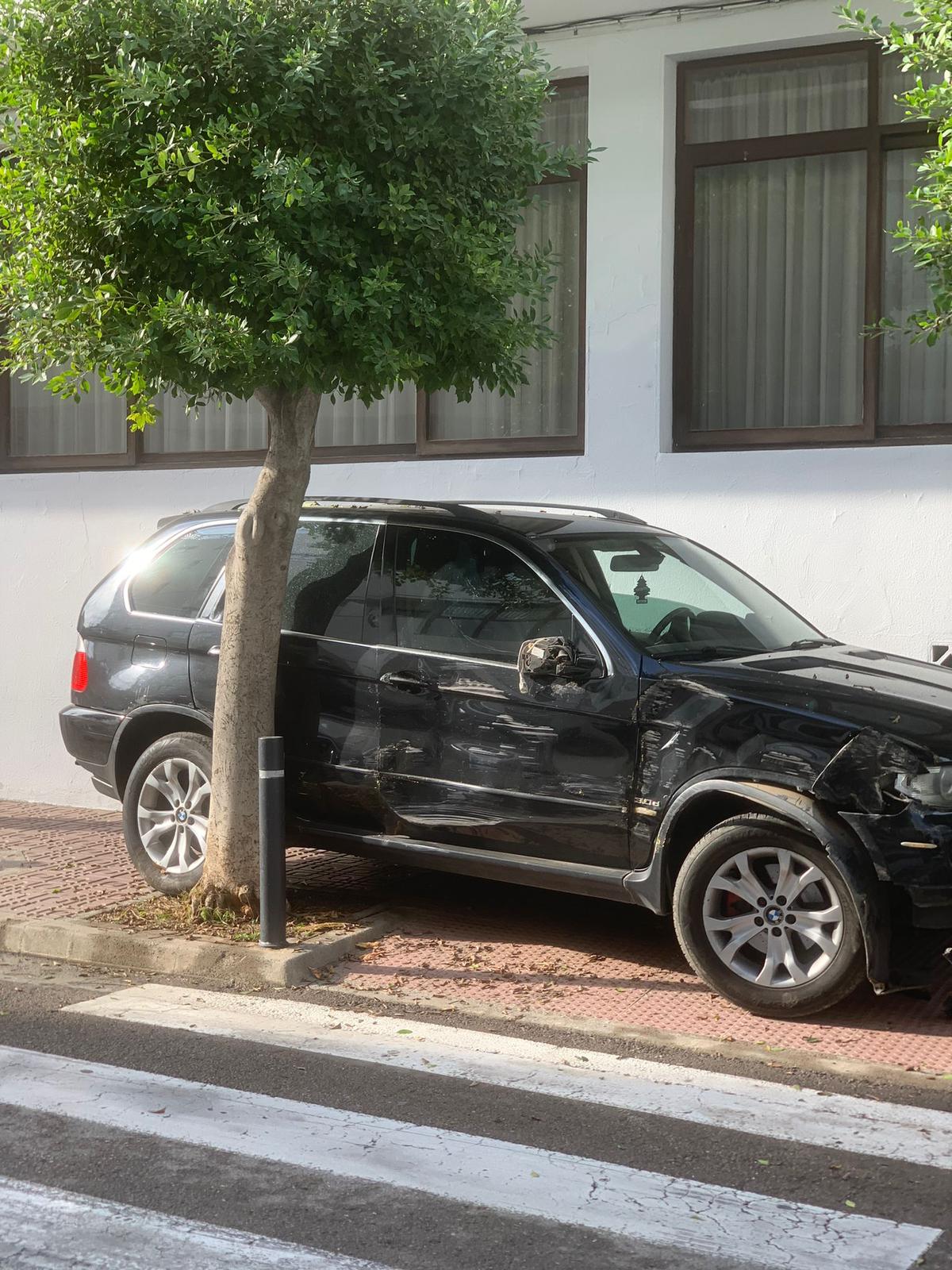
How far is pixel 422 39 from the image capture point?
6.86 meters

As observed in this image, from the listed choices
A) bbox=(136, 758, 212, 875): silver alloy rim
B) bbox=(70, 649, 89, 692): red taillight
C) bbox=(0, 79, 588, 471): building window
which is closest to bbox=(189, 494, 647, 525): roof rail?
bbox=(70, 649, 89, 692): red taillight

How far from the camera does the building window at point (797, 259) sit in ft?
31.8

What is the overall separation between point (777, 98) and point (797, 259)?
1044 millimetres

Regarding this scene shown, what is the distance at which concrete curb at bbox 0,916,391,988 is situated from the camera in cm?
659

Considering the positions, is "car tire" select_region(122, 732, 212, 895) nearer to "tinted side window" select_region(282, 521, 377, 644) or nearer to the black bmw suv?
the black bmw suv

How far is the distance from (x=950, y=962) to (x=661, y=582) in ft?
6.98

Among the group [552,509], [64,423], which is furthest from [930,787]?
[64,423]

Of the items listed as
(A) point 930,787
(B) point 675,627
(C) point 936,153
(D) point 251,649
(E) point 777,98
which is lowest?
(A) point 930,787

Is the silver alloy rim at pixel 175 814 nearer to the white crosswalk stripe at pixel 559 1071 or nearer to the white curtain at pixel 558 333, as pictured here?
the white crosswalk stripe at pixel 559 1071

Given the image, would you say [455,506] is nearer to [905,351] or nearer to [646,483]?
[646,483]

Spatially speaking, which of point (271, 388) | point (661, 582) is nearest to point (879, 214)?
point (661, 582)

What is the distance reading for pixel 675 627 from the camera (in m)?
6.80

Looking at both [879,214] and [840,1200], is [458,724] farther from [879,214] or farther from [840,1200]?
[879,214]

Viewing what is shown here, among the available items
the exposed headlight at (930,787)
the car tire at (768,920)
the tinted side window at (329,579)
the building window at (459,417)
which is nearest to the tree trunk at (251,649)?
the tinted side window at (329,579)
